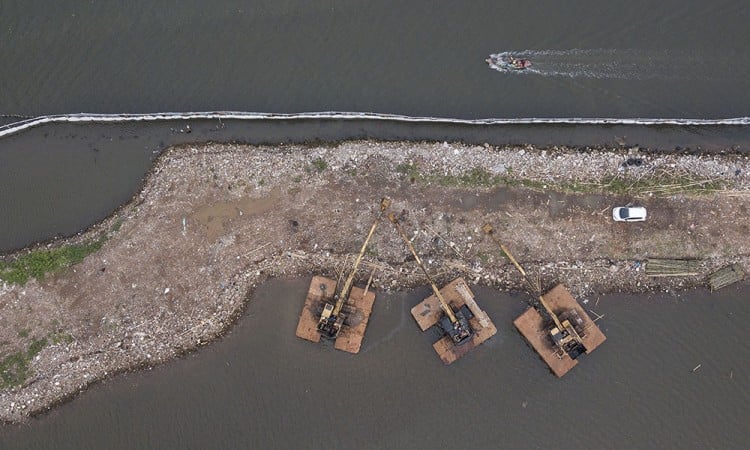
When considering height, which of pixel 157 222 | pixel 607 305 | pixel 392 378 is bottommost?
pixel 392 378

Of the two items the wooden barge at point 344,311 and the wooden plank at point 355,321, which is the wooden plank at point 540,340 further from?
the wooden barge at point 344,311

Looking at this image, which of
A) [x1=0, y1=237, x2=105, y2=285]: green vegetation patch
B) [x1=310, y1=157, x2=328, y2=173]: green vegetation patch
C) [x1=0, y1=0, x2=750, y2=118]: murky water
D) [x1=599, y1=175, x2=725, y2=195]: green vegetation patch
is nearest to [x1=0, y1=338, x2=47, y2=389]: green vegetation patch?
[x1=0, y1=237, x2=105, y2=285]: green vegetation patch

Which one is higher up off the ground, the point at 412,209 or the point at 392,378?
the point at 412,209

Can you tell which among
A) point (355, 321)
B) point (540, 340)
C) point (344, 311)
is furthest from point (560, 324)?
point (344, 311)

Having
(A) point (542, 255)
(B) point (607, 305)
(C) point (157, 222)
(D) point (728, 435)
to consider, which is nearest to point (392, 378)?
(A) point (542, 255)

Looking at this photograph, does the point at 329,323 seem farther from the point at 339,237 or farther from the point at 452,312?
the point at 452,312

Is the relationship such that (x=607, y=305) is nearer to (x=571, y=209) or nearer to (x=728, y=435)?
(x=571, y=209)
